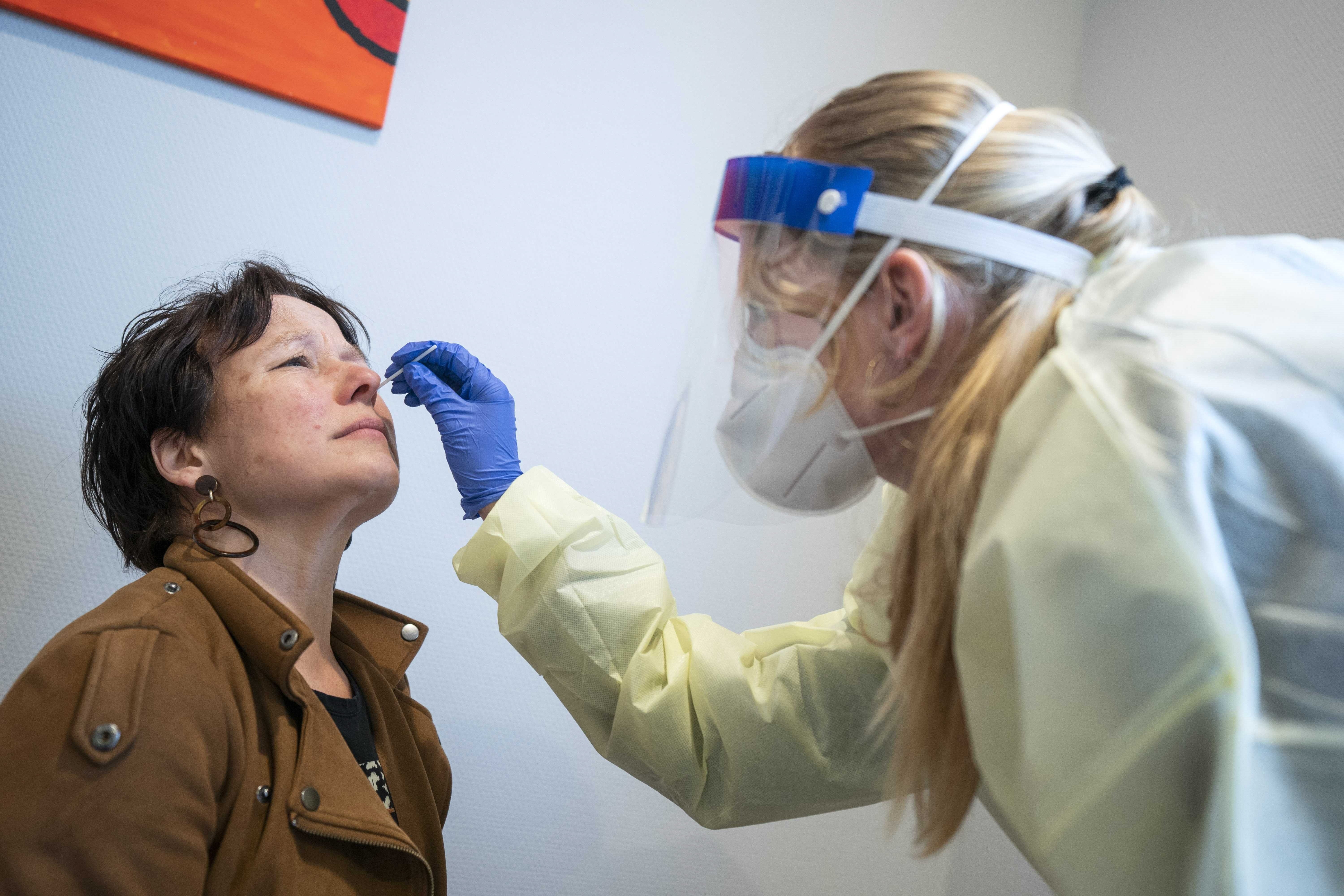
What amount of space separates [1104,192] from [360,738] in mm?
1015

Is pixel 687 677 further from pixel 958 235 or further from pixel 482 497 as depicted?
pixel 958 235

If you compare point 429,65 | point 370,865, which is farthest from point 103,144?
point 370,865

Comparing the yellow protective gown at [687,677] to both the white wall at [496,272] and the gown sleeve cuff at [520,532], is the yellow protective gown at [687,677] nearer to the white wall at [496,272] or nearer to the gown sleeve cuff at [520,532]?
the gown sleeve cuff at [520,532]

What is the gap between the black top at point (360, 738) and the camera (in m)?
1.04

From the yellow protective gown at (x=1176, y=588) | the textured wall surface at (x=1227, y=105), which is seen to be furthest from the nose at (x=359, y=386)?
the textured wall surface at (x=1227, y=105)

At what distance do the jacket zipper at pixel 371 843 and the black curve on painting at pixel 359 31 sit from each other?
1111 millimetres

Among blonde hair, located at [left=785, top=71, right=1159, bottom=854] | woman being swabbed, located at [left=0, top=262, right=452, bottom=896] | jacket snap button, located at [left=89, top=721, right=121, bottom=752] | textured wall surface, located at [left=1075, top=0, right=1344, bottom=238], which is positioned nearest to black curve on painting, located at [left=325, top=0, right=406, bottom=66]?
woman being swabbed, located at [left=0, top=262, right=452, bottom=896]

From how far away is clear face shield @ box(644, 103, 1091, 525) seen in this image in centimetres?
79

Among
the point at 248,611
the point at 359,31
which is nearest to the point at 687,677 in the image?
the point at 248,611

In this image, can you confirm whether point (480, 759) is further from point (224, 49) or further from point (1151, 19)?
point (1151, 19)

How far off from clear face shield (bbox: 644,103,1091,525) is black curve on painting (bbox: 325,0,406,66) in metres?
0.75

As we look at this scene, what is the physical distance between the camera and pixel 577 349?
1.53 meters

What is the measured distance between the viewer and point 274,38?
1.30m

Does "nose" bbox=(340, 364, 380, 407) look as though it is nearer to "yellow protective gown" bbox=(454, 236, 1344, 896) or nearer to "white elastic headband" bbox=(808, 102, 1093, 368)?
"white elastic headband" bbox=(808, 102, 1093, 368)
